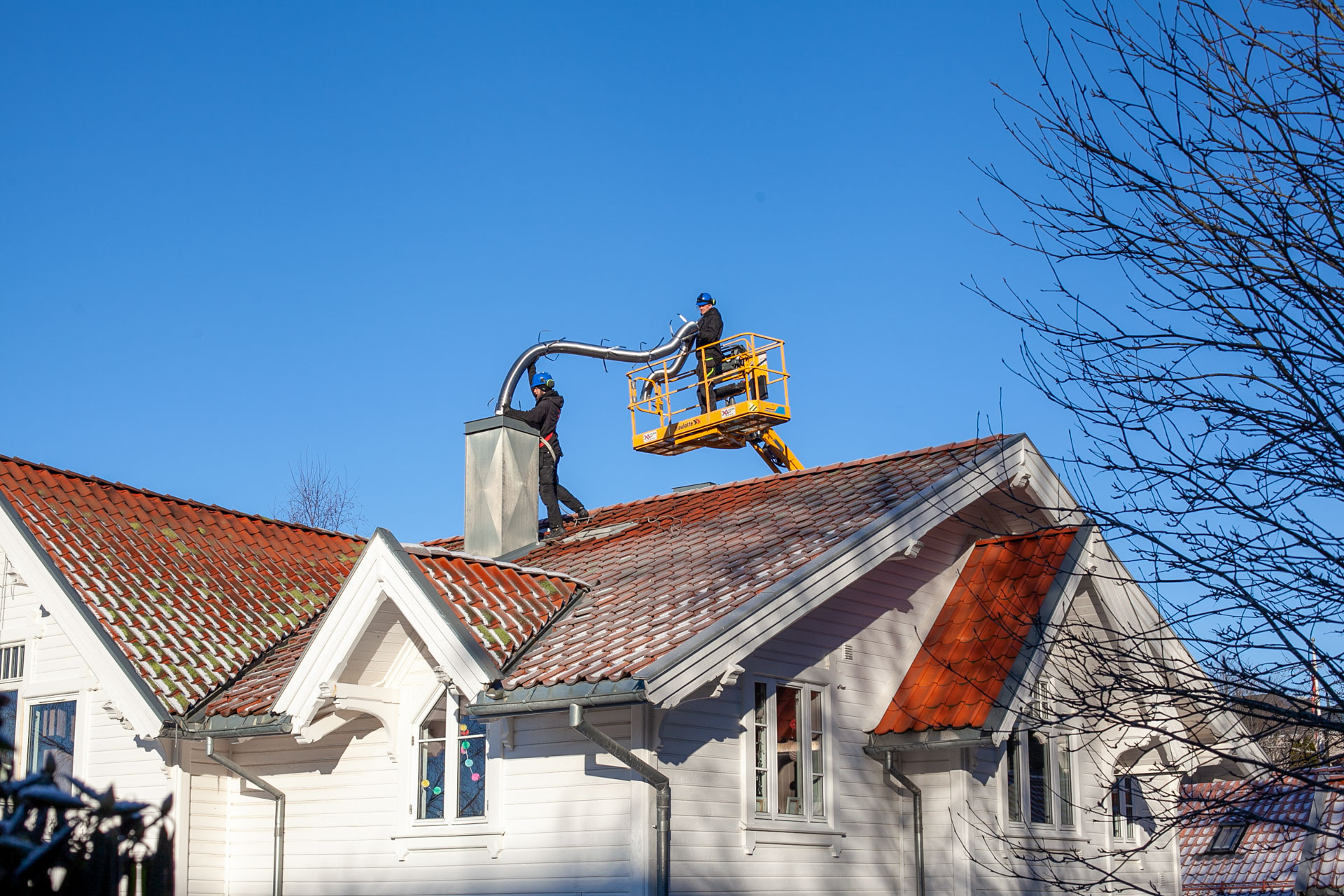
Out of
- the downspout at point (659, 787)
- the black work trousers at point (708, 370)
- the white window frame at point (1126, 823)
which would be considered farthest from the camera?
the black work trousers at point (708, 370)

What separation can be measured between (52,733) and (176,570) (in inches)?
88.1

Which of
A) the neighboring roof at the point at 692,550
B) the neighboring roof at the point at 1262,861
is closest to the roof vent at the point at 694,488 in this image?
the neighboring roof at the point at 692,550

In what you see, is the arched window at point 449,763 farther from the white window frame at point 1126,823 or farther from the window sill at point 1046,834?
the white window frame at point 1126,823

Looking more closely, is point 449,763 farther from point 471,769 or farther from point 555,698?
point 555,698

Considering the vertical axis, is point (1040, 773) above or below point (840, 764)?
below

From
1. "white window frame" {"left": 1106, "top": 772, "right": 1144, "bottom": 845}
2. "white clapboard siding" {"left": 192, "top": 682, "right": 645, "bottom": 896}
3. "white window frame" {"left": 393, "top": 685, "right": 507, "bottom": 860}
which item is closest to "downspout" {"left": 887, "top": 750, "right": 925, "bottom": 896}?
"white window frame" {"left": 1106, "top": 772, "right": 1144, "bottom": 845}

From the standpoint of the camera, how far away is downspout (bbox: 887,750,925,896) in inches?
543

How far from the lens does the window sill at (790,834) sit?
12.3m

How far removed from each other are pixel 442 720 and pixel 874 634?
4512 mm

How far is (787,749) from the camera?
13.2 m

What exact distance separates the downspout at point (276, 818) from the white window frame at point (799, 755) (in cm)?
499

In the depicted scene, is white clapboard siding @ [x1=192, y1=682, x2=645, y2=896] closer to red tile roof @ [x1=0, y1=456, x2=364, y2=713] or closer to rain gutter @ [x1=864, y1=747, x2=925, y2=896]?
red tile roof @ [x1=0, y1=456, x2=364, y2=713]

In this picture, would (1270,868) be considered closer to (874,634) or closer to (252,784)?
(874,634)

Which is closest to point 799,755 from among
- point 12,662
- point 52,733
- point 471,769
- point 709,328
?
point 471,769
